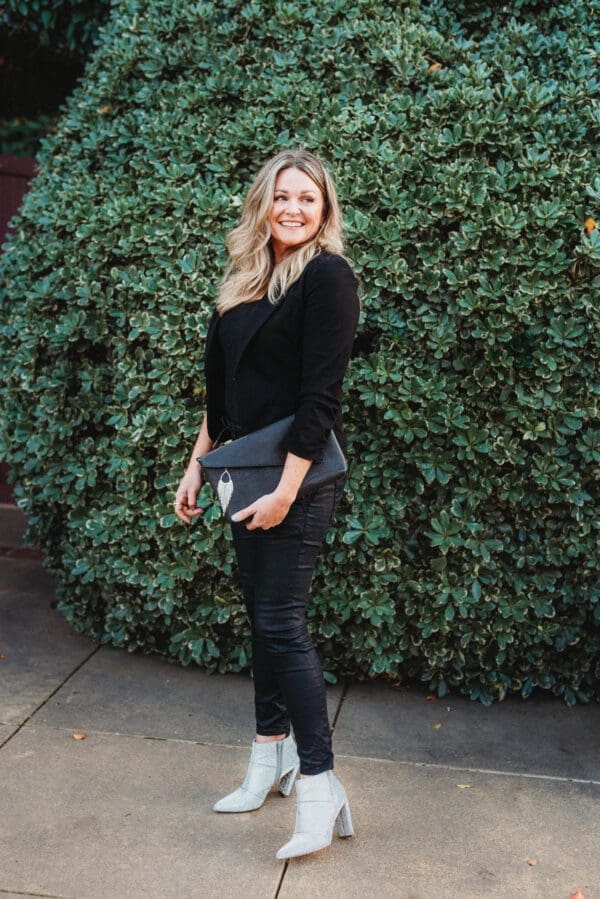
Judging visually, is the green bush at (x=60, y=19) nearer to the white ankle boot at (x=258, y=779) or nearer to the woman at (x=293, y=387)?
the woman at (x=293, y=387)

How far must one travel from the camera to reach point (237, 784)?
353cm

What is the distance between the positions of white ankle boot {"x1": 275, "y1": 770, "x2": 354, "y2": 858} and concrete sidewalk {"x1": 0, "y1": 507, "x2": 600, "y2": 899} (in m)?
0.08

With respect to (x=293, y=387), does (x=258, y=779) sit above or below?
below

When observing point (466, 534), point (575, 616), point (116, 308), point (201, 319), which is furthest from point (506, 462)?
point (116, 308)

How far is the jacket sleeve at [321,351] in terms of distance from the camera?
9.35 feet

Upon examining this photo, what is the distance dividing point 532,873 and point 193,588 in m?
1.83

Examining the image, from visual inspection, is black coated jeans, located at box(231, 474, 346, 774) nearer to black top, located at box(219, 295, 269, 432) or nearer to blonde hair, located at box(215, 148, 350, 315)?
black top, located at box(219, 295, 269, 432)

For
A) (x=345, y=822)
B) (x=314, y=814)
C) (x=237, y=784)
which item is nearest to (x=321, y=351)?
(x=314, y=814)

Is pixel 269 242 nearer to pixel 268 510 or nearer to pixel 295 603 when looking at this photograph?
pixel 268 510

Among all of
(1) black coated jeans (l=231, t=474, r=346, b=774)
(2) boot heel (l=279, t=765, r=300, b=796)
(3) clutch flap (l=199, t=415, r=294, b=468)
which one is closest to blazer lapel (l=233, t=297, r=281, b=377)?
(3) clutch flap (l=199, t=415, r=294, b=468)

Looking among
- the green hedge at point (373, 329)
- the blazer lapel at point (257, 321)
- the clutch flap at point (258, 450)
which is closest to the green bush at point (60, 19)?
the green hedge at point (373, 329)

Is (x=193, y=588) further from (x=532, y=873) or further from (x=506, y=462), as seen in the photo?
(x=532, y=873)

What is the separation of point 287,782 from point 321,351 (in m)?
1.53

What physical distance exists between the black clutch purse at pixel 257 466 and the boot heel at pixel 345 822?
1.02 meters
